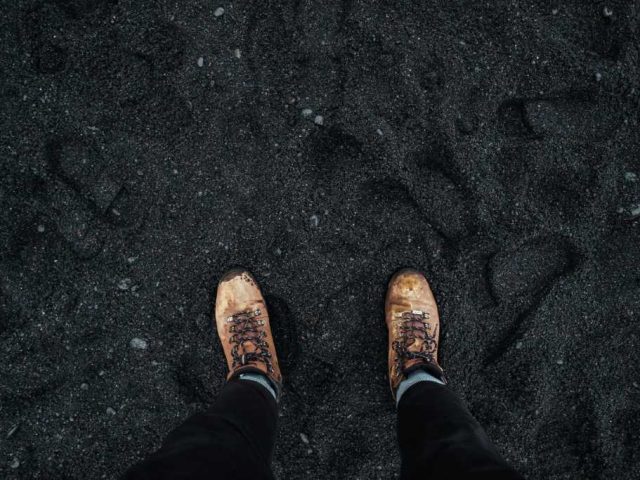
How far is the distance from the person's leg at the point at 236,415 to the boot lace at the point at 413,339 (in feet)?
1.83

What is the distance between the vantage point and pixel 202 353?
1951mm

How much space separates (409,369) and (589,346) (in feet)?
2.85

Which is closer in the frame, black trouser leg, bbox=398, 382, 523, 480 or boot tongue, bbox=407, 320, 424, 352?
black trouser leg, bbox=398, 382, 523, 480

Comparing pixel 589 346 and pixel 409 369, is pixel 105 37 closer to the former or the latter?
pixel 409 369

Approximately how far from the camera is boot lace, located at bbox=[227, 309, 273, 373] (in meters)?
1.89

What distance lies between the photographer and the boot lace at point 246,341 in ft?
6.20

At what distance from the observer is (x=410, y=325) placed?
6.30ft

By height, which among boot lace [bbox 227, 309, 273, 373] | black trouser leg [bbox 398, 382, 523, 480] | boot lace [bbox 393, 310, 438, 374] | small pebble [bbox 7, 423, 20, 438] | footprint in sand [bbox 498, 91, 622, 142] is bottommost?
small pebble [bbox 7, 423, 20, 438]

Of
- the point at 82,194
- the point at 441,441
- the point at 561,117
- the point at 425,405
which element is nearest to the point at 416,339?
the point at 425,405

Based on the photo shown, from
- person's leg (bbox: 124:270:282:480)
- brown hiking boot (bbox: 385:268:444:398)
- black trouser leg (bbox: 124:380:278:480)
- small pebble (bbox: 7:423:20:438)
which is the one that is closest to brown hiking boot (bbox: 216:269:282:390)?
person's leg (bbox: 124:270:282:480)

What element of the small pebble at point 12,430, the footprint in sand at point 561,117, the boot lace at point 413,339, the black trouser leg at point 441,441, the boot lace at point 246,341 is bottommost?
the small pebble at point 12,430

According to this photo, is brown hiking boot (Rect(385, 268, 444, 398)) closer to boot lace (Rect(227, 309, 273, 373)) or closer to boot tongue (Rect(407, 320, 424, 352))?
boot tongue (Rect(407, 320, 424, 352))

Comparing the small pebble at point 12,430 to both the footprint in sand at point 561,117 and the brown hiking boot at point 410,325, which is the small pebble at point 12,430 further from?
the footprint in sand at point 561,117

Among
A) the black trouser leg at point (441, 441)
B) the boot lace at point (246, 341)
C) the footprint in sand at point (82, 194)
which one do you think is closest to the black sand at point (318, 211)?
the footprint in sand at point (82, 194)
